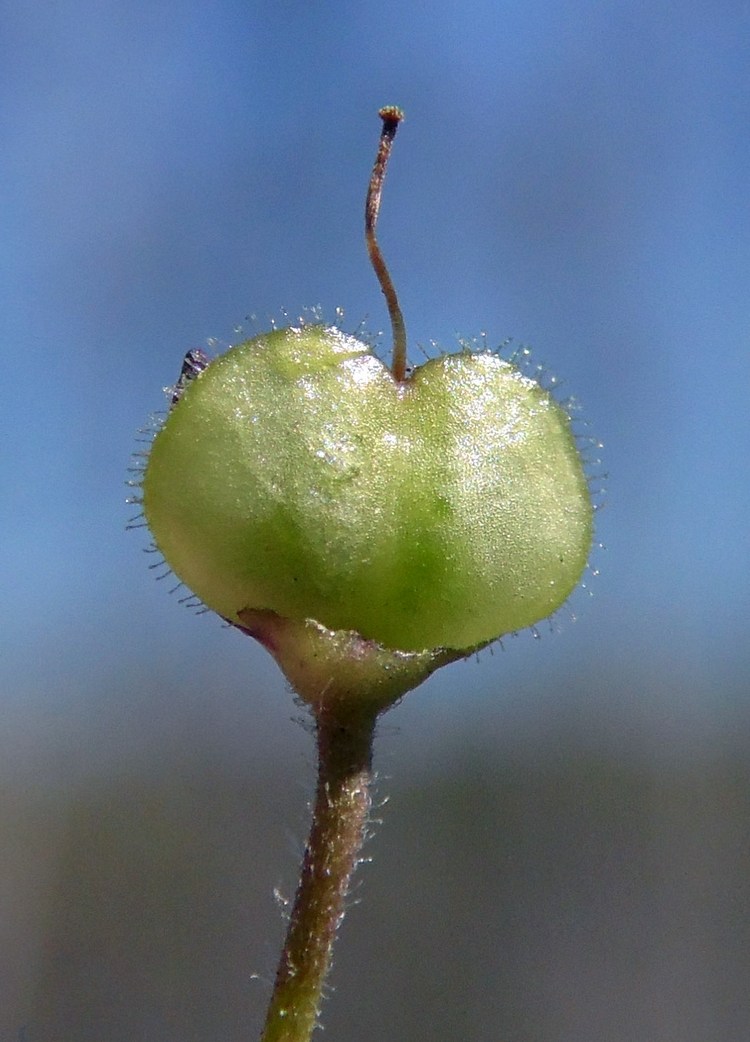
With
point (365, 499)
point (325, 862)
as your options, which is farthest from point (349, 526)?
point (325, 862)

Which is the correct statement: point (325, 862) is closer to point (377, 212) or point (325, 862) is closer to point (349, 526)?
point (349, 526)

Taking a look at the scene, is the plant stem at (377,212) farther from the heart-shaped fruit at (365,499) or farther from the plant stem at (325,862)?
the plant stem at (325,862)

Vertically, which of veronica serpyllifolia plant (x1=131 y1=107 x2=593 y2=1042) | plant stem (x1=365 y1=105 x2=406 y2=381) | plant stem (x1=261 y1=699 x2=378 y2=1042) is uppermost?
plant stem (x1=365 y1=105 x2=406 y2=381)

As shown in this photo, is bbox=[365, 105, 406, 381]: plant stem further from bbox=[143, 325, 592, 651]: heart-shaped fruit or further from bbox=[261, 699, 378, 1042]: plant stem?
bbox=[261, 699, 378, 1042]: plant stem

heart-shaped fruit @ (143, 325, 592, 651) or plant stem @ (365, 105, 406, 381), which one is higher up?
plant stem @ (365, 105, 406, 381)

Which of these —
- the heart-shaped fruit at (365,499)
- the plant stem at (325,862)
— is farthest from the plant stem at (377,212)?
the plant stem at (325,862)

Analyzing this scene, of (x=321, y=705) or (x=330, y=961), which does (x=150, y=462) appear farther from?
(x=330, y=961)

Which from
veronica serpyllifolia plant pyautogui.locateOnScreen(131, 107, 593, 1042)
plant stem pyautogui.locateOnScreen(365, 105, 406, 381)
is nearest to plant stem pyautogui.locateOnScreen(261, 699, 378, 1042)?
veronica serpyllifolia plant pyautogui.locateOnScreen(131, 107, 593, 1042)
